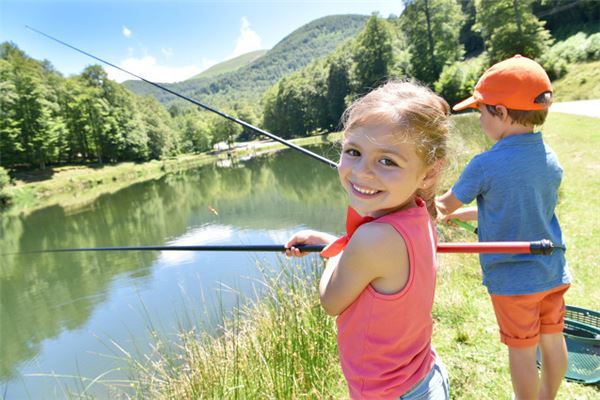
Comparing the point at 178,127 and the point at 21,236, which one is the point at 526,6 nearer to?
the point at 21,236

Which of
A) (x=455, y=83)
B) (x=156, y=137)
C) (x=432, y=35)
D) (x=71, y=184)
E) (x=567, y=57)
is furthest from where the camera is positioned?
(x=156, y=137)

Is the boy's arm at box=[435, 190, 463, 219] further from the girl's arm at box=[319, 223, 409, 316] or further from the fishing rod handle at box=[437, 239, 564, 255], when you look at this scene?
the girl's arm at box=[319, 223, 409, 316]

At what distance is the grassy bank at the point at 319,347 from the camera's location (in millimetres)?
2471

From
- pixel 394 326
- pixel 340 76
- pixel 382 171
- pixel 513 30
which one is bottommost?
pixel 394 326

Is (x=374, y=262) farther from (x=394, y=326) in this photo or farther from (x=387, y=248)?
(x=394, y=326)

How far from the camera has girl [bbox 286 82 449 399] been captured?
100 cm

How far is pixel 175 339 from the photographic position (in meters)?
5.60

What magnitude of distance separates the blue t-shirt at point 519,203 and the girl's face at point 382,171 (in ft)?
2.51

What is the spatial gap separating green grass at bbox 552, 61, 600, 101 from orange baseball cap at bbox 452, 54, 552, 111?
→ 17872 mm

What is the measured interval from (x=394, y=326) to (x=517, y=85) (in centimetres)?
120

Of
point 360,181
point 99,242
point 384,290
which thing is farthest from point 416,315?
point 99,242

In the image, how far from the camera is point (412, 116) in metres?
1.05

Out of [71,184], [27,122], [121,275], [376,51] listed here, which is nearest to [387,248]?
[121,275]

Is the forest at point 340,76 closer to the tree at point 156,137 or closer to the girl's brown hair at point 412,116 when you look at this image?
the tree at point 156,137
